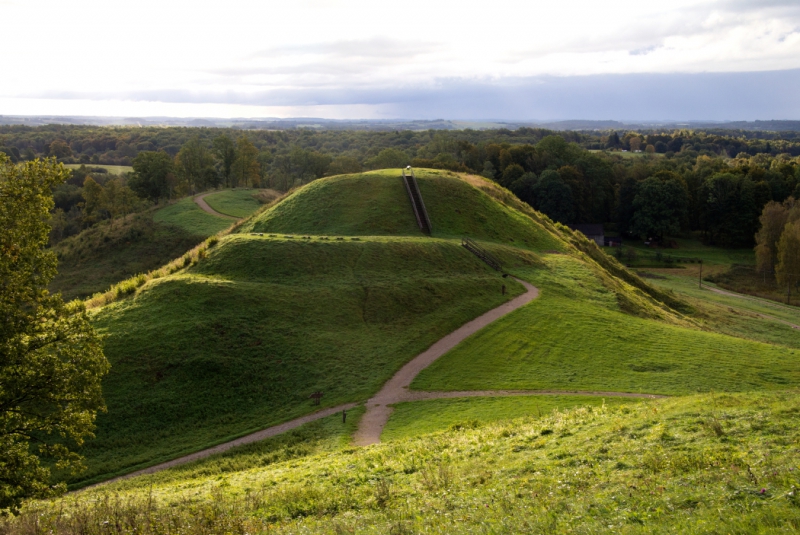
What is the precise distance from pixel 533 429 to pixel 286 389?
41.8ft

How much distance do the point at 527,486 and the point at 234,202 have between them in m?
76.4

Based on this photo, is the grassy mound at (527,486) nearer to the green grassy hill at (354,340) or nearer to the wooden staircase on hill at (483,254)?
the green grassy hill at (354,340)

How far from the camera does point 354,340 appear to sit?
29859 mm

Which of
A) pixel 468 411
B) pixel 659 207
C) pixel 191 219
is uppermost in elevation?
pixel 659 207

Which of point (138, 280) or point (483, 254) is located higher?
point (483, 254)

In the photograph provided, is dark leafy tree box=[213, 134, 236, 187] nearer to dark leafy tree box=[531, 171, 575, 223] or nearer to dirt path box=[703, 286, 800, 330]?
dark leafy tree box=[531, 171, 575, 223]

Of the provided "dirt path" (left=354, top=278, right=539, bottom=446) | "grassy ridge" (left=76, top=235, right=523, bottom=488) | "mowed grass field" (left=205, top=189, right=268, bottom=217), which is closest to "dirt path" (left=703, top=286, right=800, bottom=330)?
"dirt path" (left=354, top=278, right=539, bottom=446)

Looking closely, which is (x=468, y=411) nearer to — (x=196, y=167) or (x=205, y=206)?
(x=205, y=206)

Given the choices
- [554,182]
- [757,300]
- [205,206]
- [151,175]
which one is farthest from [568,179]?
[151,175]

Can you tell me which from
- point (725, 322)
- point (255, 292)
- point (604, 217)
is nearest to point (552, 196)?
point (604, 217)

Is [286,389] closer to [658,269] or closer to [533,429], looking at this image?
[533,429]

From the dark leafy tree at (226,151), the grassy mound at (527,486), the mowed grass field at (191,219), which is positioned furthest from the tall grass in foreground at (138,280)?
the dark leafy tree at (226,151)

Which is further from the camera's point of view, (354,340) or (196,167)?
(196,167)

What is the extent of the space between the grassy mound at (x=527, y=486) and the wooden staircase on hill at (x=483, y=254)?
24168 millimetres
